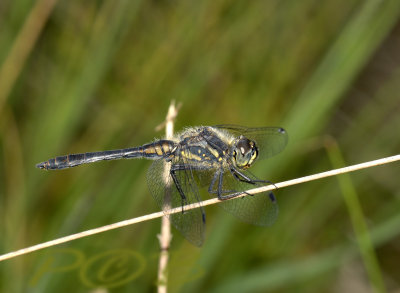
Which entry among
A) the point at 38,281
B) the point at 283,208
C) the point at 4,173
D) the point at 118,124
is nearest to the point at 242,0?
the point at 118,124

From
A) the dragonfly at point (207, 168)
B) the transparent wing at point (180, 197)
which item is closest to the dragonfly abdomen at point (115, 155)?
the dragonfly at point (207, 168)

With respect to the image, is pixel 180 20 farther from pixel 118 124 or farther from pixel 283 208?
pixel 283 208

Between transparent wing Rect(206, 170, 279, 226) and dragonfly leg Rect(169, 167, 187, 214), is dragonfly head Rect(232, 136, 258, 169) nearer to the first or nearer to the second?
transparent wing Rect(206, 170, 279, 226)

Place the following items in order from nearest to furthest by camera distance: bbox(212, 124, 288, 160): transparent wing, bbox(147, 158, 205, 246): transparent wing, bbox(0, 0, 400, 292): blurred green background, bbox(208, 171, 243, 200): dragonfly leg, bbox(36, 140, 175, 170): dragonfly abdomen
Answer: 1. bbox(147, 158, 205, 246): transparent wing
2. bbox(208, 171, 243, 200): dragonfly leg
3. bbox(36, 140, 175, 170): dragonfly abdomen
4. bbox(212, 124, 288, 160): transparent wing
5. bbox(0, 0, 400, 292): blurred green background

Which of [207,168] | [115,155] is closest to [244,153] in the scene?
[207,168]

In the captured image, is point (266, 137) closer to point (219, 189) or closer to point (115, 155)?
point (219, 189)

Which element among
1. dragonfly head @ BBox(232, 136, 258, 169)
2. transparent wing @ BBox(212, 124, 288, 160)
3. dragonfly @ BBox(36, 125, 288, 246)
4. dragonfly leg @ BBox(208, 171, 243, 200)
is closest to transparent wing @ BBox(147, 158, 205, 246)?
dragonfly @ BBox(36, 125, 288, 246)
